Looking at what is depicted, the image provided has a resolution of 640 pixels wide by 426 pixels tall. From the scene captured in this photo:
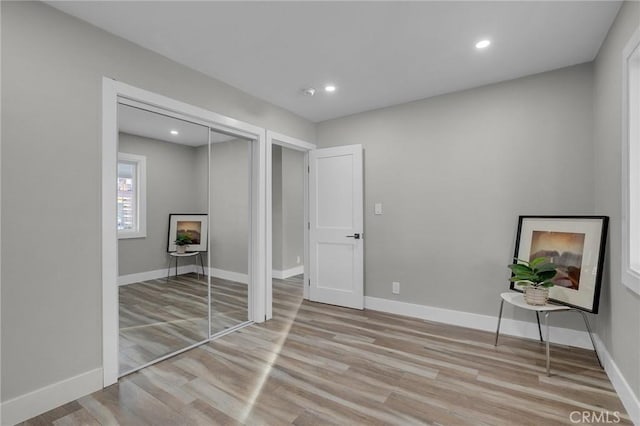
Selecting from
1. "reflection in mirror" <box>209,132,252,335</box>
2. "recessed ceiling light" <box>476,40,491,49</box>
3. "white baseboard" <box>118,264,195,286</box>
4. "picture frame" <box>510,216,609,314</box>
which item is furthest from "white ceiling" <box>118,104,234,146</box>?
"picture frame" <box>510,216,609,314</box>

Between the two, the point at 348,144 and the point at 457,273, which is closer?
the point at 457,273

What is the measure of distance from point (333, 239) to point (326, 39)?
2.43m

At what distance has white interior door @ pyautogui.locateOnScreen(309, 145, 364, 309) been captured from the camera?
3.90m

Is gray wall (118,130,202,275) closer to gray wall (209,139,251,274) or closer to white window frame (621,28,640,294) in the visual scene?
gray wall (209,139,251,274)

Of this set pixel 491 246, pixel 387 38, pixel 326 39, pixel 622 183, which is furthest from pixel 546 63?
pixel 326 39

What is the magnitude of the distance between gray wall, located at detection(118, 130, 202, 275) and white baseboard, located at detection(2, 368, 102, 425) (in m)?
0.74

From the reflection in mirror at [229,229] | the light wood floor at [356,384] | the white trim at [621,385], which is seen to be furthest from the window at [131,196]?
the white trim at [621,385]

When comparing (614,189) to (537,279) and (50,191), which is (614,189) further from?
(50,191)

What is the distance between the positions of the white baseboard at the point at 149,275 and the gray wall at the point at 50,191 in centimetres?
30

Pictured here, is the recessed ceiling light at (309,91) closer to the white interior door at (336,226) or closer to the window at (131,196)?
the white interior door at (336,226)

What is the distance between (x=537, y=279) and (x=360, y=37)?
237 centimetres

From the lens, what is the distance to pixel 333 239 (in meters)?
4.08

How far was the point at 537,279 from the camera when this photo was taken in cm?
244

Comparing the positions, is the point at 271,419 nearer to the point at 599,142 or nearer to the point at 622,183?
the point at 622,183
